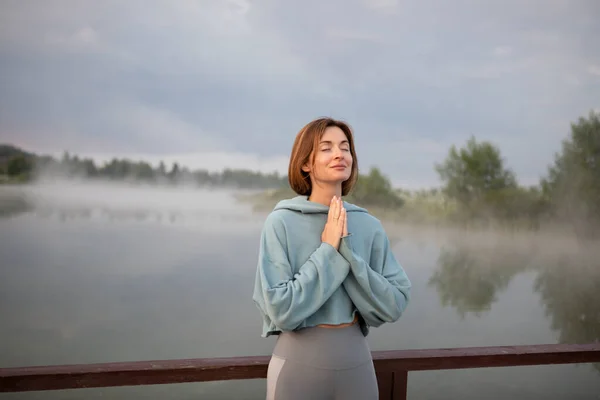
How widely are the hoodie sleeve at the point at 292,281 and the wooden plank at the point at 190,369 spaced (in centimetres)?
39

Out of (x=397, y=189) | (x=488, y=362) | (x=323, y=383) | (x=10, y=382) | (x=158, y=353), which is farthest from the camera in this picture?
(x=397, y=189)

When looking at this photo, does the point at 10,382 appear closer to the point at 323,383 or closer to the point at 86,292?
the point at 323,383

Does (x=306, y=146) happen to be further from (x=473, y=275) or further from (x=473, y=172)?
(x=473, y=275)

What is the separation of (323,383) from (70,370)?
0.74 metres

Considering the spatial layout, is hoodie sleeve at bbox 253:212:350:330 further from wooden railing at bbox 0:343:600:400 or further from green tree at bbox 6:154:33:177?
green tree at bbox 6:154:33:177

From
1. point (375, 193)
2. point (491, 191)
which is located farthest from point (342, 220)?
point (491, 191)

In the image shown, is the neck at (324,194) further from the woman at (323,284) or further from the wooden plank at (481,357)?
the wooden plank at (481,357)

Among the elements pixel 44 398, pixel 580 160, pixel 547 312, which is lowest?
pixel 44 398

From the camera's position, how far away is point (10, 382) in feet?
4.58

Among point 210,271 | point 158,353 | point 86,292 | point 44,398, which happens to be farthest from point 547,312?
point 44,398

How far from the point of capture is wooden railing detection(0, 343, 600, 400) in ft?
4.63

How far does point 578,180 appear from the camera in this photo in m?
5.00

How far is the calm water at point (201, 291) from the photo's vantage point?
154 inches

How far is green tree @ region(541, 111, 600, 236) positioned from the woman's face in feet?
14.3
